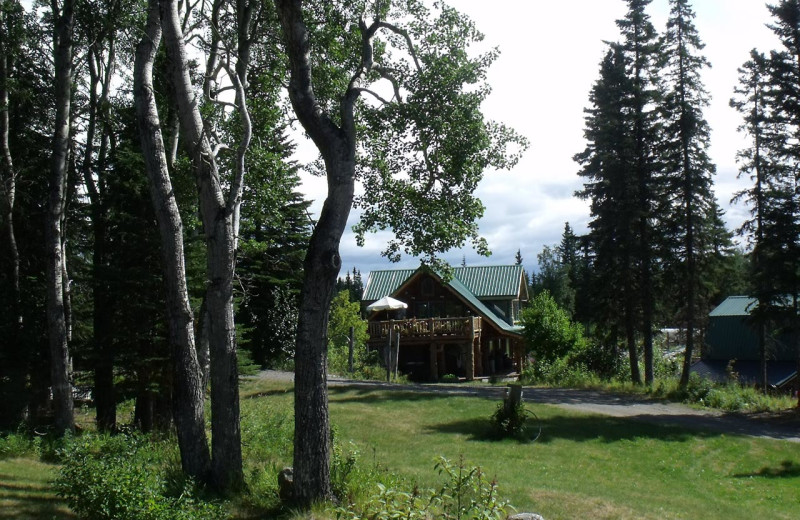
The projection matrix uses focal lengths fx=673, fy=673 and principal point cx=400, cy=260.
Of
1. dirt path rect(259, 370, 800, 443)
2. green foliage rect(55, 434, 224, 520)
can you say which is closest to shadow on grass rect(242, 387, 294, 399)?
dirt path rect(259, 370, 800, 443)

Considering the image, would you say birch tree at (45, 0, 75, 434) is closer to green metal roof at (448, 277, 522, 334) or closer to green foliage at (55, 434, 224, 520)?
green foliage at (55, 434, 224, 520)

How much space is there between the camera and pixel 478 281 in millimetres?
44625

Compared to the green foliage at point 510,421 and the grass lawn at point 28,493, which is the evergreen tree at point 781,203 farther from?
the grass lawn at point 28,493

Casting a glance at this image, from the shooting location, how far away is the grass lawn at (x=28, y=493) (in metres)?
7.92

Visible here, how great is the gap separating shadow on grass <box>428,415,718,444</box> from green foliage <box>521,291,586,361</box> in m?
12.5

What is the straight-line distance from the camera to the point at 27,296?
1711cm

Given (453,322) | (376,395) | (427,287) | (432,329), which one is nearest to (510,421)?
(376,395)

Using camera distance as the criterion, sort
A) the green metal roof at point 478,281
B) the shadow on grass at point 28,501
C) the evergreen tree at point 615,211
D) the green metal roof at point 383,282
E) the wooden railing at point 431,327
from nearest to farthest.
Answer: the shadow on grass at point 28,501, the evergreen tree at point 615,211, the wooden railing at point 431,327, the green metal roof at point 478,281, the green metal roof at point 383,282

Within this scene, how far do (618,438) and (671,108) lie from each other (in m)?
14.8

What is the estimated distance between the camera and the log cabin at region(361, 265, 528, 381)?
3575 centimetres

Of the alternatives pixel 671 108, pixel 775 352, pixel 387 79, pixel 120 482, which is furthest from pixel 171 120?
pixel 775 352

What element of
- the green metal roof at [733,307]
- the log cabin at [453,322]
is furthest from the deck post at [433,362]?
the green metal roof at [733,307]

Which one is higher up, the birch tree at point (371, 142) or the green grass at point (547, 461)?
the birch tree at point (371, 142)

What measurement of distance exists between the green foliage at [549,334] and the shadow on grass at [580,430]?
12.5 meters
